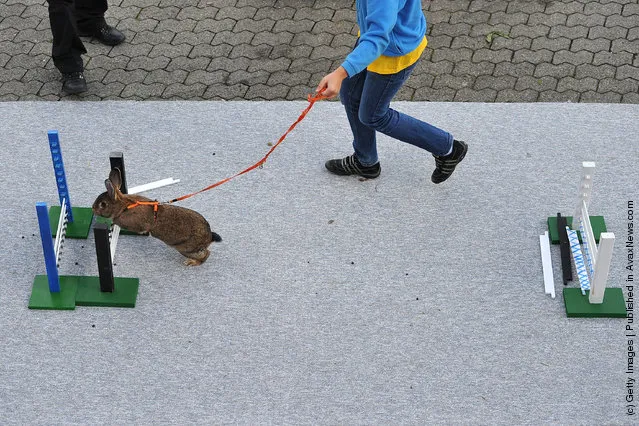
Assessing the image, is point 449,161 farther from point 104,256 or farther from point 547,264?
point 104,256

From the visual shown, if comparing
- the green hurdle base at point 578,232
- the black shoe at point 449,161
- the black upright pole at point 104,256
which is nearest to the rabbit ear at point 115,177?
the black upright pole at point 104,256

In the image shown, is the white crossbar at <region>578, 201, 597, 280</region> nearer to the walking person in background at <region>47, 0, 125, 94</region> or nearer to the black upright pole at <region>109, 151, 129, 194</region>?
the black upright pole at <region>109, 151, 129, 194</region>

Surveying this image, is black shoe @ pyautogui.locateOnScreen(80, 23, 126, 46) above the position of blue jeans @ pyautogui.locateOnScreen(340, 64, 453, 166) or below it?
below

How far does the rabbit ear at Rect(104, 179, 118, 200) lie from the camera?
4.15 m

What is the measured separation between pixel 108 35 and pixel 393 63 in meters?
2.68

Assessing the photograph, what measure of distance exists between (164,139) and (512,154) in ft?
6.84

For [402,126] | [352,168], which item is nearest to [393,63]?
[402,126]

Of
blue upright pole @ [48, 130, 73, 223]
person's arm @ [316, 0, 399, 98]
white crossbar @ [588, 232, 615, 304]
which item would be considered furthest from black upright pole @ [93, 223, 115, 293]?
white crossbar @ [588, 232, 615, 304]

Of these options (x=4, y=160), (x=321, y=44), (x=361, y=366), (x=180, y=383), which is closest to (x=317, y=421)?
(x=361, y=366)

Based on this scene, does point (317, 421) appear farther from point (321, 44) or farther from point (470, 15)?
point (470, 15)

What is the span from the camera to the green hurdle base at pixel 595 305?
167 inches

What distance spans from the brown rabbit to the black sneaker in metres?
0.99

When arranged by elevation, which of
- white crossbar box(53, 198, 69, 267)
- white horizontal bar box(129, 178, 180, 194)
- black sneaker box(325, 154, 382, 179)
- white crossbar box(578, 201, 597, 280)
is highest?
white crossbar box(578, 201, 597, 280)

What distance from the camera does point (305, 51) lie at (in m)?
6.24
